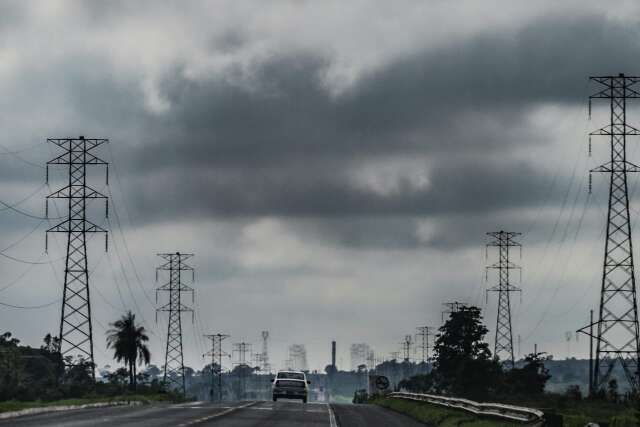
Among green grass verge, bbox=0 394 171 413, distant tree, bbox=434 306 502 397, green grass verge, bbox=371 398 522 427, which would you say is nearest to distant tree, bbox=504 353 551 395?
→ distant tree, bbox=434 306 502 397

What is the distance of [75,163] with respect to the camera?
97.4 metres

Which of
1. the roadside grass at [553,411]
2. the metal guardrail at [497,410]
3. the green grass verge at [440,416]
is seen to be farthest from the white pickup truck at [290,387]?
the metal guardrail at [497,410]

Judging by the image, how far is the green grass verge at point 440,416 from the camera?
154 ft

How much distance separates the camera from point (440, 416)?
56.8 meters

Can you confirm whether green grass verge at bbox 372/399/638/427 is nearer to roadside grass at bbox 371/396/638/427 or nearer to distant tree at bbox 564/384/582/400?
roadside grass at bbox 371/396/638/427

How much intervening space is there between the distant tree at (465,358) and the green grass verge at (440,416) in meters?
53.1

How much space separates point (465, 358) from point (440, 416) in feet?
263

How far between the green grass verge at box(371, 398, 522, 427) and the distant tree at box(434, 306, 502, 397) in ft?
174

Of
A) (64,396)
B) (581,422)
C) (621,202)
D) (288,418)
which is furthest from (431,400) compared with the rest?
(64,396)

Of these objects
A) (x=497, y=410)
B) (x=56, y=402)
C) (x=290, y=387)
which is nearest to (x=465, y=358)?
(x=290, y=387)

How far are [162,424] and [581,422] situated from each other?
1370 cm

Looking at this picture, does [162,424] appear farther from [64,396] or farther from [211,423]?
[64,396]

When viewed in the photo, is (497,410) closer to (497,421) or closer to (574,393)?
(497,421)

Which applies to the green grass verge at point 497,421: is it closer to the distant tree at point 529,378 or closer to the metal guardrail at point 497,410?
the metal guardrail at point 497,410
